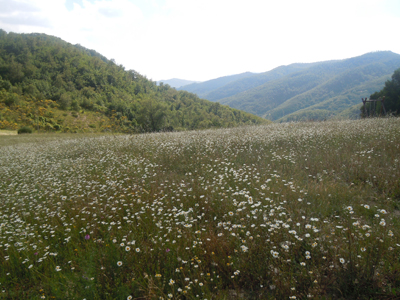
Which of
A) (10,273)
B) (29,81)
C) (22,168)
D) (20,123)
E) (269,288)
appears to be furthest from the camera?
(29,81)

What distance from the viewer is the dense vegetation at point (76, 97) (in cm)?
6219

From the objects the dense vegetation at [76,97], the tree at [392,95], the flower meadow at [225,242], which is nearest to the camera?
the flower meadow at [225,242]

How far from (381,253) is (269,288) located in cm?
131

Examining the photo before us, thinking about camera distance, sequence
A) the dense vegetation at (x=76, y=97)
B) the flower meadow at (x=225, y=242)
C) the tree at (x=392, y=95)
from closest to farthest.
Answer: the flower meadow at (x=225, y=242), the tree at (x=392, y=95), the dense vegetation at (x=76, y=97)

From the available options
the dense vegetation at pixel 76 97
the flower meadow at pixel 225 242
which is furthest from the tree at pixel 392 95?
the flower meadow at pixel 225 242

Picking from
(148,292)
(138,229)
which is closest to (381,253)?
(148,292)

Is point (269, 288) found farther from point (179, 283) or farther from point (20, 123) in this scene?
point (20, 123)

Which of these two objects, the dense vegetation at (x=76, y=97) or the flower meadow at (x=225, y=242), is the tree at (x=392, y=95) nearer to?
the dense vegetation at (x=76, y=97)

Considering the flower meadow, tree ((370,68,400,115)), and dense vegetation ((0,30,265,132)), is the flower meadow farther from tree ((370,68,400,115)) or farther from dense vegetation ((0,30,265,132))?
dense vegetation ((0,30,265,132))

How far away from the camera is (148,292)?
2.26 metres

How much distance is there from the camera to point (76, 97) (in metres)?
97.7

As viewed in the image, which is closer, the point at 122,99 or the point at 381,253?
the point at 381,253

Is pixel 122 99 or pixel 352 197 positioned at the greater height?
pixel 122 99

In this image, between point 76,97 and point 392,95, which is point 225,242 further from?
point 76,97
